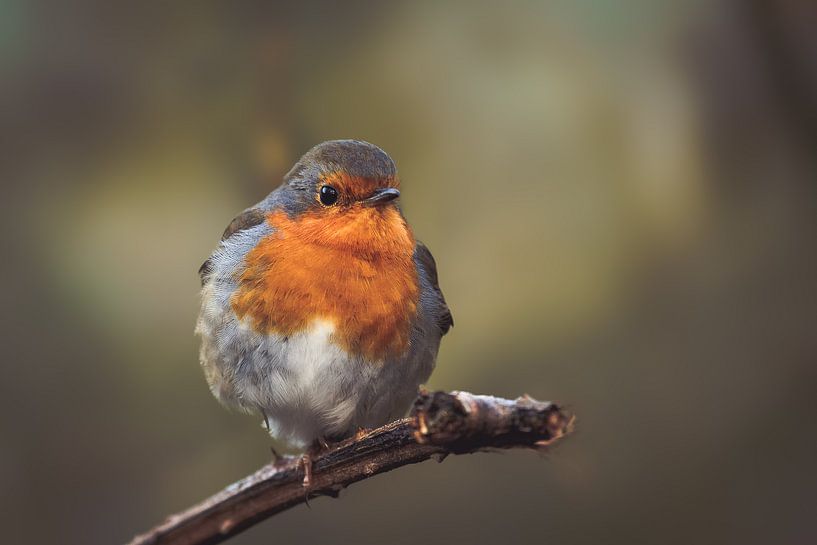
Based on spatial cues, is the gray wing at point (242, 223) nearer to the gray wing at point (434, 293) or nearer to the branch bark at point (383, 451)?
the gray wing at point (434, 293)

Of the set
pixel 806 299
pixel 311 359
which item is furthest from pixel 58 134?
pixel 806 299

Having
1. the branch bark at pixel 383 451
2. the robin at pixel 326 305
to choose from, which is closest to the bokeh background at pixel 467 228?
the robin at pixel 326 305

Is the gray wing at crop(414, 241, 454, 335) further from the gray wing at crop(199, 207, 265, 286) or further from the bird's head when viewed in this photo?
the gray wing at crop(199, 207, 265, 286)

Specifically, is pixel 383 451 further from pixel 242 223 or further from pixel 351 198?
pixel 242 223

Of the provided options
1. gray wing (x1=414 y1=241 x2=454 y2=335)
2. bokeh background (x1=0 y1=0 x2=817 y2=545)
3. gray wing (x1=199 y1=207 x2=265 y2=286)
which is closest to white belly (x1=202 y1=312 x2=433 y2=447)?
gray wing (x1=414 y1=241 x2=454 y2=335)

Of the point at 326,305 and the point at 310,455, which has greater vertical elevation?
the point at 326,305

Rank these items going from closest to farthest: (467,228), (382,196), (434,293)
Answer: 1. (382,196)
2. (434,293)
3. (467,228)

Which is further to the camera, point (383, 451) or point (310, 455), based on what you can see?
point (310, 455)

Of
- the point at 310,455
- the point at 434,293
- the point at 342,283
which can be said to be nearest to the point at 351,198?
the point at 342,283
